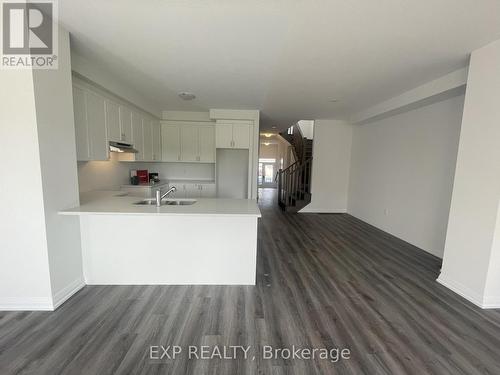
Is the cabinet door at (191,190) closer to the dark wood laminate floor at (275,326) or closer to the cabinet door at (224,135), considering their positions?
the cabinet door at (224,135)

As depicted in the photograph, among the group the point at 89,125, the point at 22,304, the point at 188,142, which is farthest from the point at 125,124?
the point at 22,304

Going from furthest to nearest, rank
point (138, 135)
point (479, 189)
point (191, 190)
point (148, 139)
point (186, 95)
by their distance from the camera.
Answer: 1. point (191, 190)
2. point (148, 139)
3. point (138, 135)
4. point (186, 95)
5. point (479, 189)

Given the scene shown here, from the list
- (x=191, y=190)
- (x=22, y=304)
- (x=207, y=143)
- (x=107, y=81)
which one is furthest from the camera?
(x=207, y=143)

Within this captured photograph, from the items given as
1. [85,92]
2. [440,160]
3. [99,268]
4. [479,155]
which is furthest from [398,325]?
[85,92]

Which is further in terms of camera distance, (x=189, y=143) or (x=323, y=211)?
(x=323, y=211)

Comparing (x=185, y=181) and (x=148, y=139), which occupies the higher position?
(x=148, y=139)

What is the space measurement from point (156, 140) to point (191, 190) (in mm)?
1421

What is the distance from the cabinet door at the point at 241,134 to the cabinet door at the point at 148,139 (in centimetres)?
184

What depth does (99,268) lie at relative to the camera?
8.54ft

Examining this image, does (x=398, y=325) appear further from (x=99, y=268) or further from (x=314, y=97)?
(x=314, y=97)

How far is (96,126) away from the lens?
3115 millimetres

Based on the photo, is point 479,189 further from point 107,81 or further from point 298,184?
point 107,81

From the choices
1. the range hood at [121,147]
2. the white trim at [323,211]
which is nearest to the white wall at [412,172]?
the white trim at [323,211]

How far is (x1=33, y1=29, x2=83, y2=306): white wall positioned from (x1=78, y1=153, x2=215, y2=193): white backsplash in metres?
1.23
